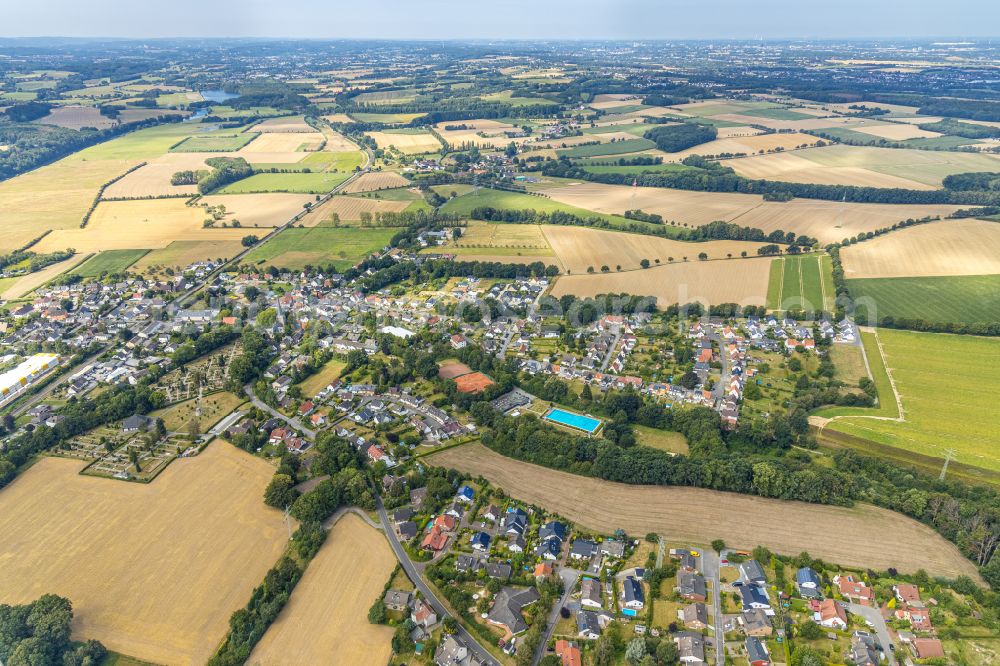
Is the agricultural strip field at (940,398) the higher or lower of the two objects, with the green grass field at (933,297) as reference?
lower

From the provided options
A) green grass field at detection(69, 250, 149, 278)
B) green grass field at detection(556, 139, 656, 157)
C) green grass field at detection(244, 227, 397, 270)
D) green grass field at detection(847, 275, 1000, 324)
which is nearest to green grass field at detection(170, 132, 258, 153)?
green grass field at detection(69, 250, 149, 278)

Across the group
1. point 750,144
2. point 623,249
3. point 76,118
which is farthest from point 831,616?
point 76,118

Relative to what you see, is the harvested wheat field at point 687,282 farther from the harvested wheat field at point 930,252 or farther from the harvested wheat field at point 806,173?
the harvested wheat field at point 806,173

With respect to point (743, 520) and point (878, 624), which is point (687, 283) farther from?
point (878, 624)

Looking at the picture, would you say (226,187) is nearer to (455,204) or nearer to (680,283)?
(455,204)

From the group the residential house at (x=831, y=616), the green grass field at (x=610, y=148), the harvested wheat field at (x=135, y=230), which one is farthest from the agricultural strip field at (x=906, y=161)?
the harvested wheat field at (x=135, y=230)

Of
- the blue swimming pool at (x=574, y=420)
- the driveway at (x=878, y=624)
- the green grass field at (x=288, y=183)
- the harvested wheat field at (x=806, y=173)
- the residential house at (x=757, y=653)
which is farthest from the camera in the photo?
the green grass field at (x=288, y=183)

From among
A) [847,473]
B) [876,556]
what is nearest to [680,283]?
[847,473]
